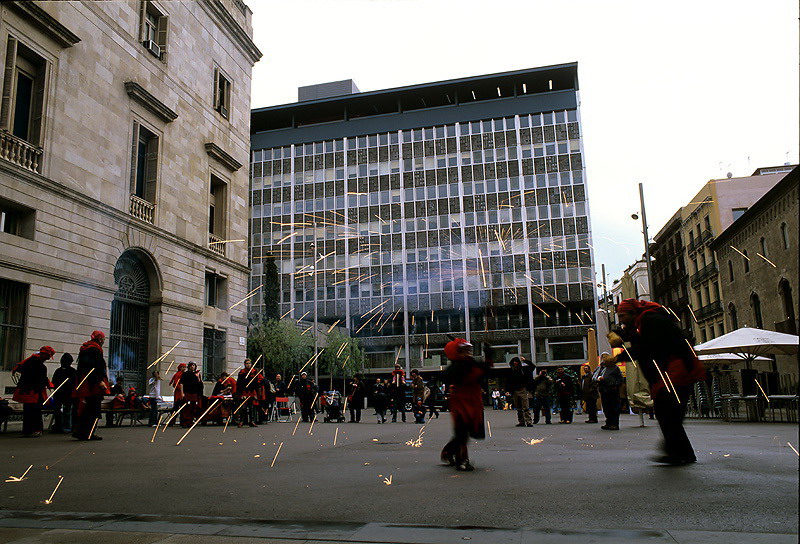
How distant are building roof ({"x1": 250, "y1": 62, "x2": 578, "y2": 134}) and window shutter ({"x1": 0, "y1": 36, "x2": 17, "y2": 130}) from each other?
51.5 meters

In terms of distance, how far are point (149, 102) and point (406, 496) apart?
19.3 metres

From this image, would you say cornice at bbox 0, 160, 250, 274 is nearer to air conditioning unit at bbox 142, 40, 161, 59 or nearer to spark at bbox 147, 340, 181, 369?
spark at bbox 147, 340, 181, 369

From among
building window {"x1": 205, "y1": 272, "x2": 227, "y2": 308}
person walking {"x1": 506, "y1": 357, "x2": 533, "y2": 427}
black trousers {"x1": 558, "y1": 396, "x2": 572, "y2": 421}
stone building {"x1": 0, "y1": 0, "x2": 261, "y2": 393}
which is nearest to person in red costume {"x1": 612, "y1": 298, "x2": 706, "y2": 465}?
person walking {"x1": 506, "y1": 357, "x2": 533, "y2": 427}

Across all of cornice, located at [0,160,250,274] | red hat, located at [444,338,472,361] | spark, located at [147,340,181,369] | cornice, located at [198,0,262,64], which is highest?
cornice, located at [198,0,262,64]

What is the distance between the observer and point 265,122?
2736 inches

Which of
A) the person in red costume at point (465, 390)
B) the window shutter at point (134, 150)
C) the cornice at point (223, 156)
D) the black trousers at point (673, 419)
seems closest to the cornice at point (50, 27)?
the window shutter at point (134, 150)

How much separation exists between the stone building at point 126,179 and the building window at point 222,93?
90 mm

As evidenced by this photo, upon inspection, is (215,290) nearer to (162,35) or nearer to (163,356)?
(163,356)

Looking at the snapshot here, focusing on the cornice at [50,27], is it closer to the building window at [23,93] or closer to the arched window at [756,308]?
the building window at [23,93]

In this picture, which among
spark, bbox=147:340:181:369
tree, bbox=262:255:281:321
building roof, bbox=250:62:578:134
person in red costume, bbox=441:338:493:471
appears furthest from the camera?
building roof, bbox=250:62:578:134

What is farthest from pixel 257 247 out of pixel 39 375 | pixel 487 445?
pixel 487 445

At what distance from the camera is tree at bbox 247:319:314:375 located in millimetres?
47312

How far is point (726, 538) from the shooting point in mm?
3479

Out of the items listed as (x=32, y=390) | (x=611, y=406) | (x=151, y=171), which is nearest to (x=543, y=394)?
(x=611, y=406)
